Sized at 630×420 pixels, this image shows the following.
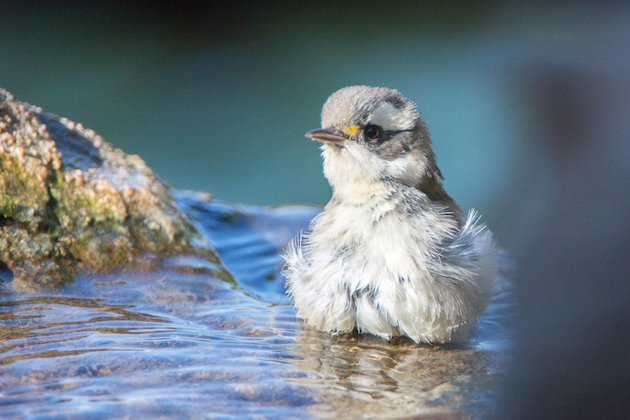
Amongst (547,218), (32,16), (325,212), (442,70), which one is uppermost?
(32,16)

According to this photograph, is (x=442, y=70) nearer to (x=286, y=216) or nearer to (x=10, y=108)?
(x=286, y=216)

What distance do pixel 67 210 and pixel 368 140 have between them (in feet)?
5.87

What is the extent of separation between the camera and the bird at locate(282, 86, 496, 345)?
4.84 m

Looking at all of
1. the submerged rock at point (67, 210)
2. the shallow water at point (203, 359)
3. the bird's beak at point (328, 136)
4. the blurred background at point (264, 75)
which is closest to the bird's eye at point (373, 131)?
the bird's beak at point (328, 136)

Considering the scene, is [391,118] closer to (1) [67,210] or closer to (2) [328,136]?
(2) [328,136]

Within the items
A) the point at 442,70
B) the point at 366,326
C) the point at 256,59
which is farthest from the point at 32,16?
the point at 366,326

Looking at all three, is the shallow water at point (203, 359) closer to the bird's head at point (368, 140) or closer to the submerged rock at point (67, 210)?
the submerged rock at point (67, 210)

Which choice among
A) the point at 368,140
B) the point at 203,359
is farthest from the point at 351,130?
the point at 203,359

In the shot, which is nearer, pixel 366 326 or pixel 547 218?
pixel 547 218

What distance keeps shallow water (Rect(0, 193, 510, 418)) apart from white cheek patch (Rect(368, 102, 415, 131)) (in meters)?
1.18

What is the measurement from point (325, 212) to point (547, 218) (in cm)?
309

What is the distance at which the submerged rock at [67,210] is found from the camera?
5.38 meters

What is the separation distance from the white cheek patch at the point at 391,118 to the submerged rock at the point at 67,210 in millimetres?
1400

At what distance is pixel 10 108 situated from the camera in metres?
5.74
